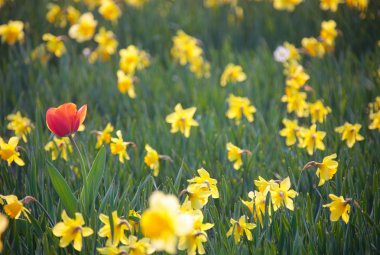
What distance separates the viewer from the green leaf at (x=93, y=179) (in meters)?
1.71

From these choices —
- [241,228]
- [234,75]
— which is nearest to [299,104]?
[234,75]

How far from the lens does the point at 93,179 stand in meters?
1.74

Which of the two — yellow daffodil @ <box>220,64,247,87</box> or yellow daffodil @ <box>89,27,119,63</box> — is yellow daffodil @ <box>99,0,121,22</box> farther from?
yellow daffodil @ <box>220,64,247,87</box>

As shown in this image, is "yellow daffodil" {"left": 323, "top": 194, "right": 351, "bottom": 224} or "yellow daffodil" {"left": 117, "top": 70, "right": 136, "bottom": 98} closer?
"yellow daffodil" {"left": 323, "top": 194, "right": 351, "bottom": 224}

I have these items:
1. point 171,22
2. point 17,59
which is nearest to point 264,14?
point 171,22

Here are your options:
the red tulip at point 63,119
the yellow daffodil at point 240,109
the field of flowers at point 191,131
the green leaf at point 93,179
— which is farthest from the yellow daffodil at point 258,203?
the yellow daffodil at point 240,109

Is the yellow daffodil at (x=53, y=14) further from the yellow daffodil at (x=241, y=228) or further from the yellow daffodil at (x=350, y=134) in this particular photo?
the yellow daffodil at (x=241, y=228)

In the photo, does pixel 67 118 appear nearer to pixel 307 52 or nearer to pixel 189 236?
pixel 189 236

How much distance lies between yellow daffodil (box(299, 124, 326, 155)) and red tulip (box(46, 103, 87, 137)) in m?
1.13

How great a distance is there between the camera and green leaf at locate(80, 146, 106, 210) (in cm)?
171

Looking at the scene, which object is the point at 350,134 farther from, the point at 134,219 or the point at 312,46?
the point at 312,46

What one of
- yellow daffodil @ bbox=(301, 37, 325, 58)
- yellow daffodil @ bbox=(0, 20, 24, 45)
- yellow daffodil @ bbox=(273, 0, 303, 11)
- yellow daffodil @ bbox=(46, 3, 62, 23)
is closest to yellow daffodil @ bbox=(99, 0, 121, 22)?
yellow daffodil @ bbox=(46, 3, 62, 23)

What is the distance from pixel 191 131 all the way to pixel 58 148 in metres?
0.75

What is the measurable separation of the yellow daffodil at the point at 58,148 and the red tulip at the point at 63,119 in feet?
1.75
